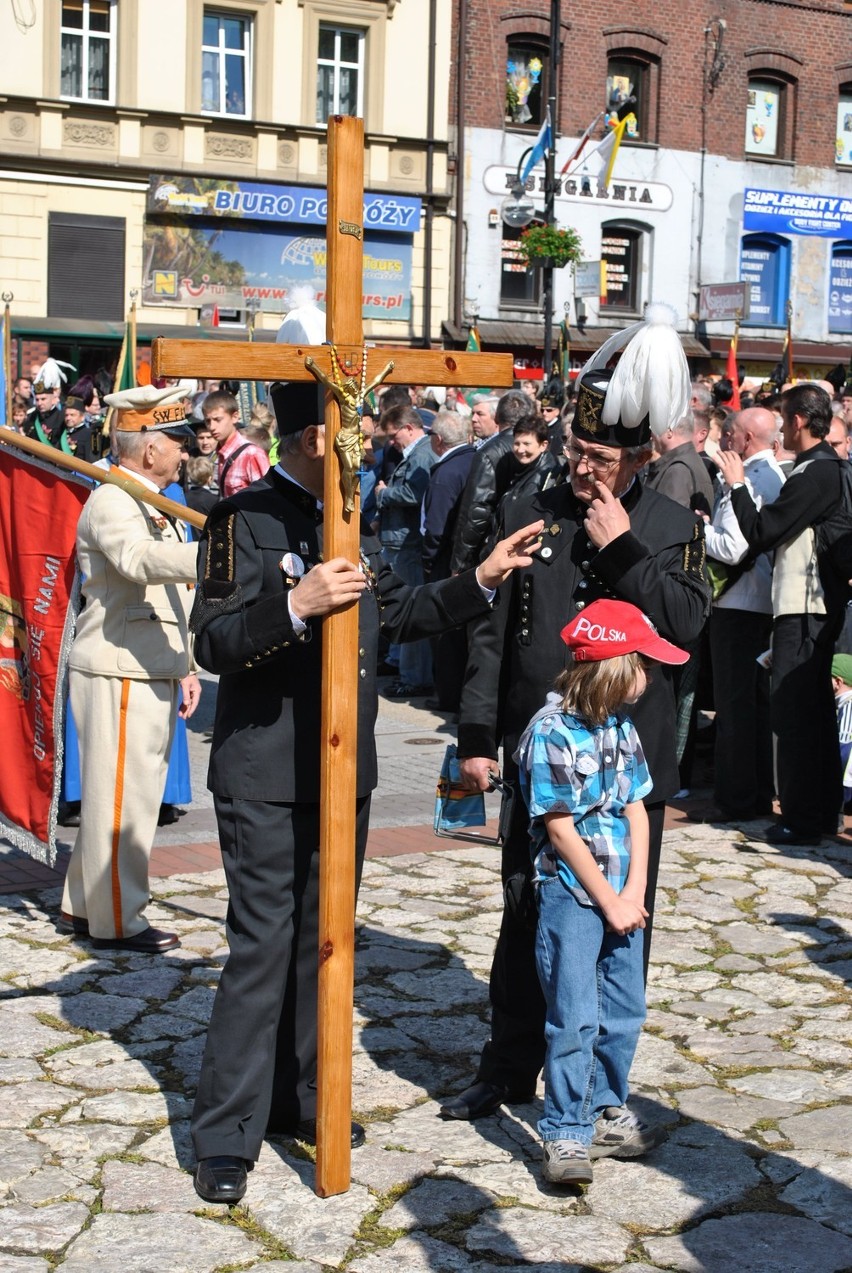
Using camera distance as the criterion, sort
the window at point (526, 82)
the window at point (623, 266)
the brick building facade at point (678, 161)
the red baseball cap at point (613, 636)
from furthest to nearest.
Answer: the window at point (623, 266), the window at point (526, 82), the brick building facade at point (678, 161), the red baseball cap at point (613, 636)

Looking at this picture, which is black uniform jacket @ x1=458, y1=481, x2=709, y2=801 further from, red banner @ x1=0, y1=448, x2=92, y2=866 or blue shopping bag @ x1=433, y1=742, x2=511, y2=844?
red banner @ x1=0, y1=448, x2=92, y2=866


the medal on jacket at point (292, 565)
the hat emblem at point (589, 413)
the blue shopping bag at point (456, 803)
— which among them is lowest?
the blue shopping bag at point (456, 803)

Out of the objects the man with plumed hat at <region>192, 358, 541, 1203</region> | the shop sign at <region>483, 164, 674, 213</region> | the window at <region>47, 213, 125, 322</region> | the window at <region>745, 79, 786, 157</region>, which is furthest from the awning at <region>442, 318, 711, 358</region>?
the man with plumed hat at <region>192, 358, 541, 1203</region>

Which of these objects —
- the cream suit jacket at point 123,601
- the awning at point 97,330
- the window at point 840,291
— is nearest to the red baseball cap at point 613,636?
the cream suit jacket at point 123,601

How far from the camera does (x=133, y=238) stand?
26031 millimetres

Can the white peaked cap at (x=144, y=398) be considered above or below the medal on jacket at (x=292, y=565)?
above

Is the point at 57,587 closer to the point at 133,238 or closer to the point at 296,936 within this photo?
the point at 296,936

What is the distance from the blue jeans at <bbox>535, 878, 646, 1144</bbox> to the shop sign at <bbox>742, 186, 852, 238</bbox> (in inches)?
1133

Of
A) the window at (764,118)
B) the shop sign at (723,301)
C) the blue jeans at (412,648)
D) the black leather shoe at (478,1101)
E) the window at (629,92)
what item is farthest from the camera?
the window at (764,118)

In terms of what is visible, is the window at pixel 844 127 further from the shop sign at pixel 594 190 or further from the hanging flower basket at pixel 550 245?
the hanging flower basket at pixel 550 245

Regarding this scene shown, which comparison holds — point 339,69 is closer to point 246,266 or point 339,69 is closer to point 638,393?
point 246,266

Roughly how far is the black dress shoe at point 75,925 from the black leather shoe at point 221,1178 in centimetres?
226

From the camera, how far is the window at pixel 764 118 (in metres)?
31.6

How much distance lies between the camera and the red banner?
6523mm
